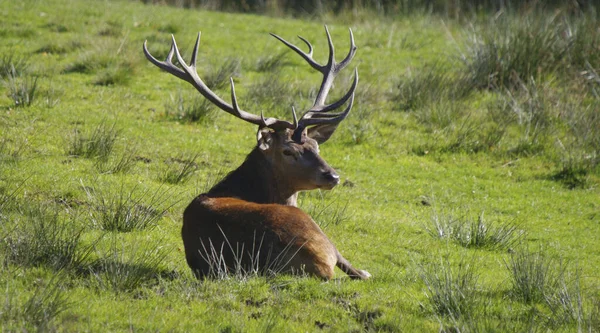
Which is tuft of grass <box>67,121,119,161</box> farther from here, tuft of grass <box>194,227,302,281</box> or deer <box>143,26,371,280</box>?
tuft of grass <box>194,227,302,281</box>

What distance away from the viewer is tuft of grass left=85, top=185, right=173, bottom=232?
6863mm

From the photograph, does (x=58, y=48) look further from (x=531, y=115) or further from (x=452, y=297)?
(x=452, y=297)

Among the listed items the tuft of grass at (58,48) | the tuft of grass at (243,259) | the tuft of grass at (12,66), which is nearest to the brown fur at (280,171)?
the tuft of grass at (243,259)

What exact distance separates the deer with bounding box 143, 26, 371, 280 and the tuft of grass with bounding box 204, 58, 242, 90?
4.99 m

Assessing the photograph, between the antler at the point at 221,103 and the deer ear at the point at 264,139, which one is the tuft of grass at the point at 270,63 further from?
the deer ear at the point at 264,139

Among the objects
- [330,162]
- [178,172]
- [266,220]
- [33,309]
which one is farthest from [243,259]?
[330,162]

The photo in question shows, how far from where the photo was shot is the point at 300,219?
5.95m

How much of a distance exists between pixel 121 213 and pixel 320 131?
1806 mm

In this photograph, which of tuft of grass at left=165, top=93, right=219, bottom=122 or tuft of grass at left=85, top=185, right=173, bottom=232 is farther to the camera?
tuft of grass at left=165, top=93, right=219, bottom=122

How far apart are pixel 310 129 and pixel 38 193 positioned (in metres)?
2.30

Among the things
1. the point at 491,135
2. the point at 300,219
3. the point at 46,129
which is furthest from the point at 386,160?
the point at 300,219

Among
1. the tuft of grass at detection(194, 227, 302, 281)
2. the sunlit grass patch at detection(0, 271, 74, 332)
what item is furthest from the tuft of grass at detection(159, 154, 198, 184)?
the sunlit grass patch at detection(0, 271, 74, 332)

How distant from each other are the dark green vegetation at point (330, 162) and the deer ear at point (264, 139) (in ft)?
3.38

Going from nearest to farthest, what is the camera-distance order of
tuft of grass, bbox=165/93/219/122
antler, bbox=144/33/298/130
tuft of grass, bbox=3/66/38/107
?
1. antler, bbox=144/33/298/130
2. tuft of grass, bbox=3/66/38/107
3. tuft of grass, bbox=165/93/219/122
